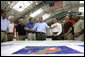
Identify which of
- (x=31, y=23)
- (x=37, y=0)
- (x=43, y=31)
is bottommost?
(x=43, y=31)

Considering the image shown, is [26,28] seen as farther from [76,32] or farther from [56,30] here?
[76,32]

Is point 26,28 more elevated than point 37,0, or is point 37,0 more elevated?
point 37,0

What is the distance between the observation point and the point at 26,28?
2.80 meters

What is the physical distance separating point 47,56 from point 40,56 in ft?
0.19

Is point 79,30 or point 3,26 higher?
point 3,26

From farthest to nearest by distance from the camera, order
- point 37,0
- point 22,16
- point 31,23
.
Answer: point 22,16 < point 37,0 < point 31,23

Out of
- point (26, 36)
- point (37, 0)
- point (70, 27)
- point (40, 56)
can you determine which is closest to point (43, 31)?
point (26, 36)

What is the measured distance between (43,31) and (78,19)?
3.00 feet

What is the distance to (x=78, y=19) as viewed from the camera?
2.61m

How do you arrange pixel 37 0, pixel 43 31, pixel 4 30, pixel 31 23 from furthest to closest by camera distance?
pixel 37 0, pixel 31 23, pixel 43 31, pixel 4 30

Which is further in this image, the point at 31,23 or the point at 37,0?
the point at 37,0

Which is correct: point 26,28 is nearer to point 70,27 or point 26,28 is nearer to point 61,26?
point 61,26

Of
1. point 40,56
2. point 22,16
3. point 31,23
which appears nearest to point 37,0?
point 22,16

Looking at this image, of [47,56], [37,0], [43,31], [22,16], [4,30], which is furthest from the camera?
[22,16]
